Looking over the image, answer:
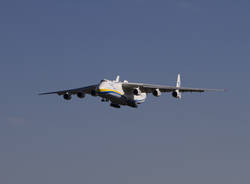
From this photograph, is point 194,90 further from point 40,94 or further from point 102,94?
point 40,94

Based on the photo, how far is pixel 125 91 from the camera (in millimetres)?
59594

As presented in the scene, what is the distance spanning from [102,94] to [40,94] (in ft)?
41.0

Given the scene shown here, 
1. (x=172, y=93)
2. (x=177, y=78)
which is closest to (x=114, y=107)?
(x=172, y=93)

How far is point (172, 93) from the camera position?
194 ft

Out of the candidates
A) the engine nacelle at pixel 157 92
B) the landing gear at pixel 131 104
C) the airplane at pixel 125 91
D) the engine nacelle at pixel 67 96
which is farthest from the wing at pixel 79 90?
the engine nacelle at pixel 157 92

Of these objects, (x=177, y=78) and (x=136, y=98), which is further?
(x=177, y=78)

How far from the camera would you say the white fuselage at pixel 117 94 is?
186ft

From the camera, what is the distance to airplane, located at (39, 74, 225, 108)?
5697 cm

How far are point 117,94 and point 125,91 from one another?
2.00m

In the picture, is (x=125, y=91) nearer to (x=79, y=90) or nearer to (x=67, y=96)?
(x=79, y=90)

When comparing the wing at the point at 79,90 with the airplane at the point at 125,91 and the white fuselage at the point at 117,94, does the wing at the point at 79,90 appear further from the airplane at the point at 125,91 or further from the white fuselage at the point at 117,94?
the white fuselage at the point at 117,94

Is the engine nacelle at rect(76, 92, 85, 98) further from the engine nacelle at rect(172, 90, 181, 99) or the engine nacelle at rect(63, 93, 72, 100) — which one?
the engine nacelle at rect(172, 90, 181, 99)

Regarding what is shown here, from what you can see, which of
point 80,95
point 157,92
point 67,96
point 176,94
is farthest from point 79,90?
point 176,94

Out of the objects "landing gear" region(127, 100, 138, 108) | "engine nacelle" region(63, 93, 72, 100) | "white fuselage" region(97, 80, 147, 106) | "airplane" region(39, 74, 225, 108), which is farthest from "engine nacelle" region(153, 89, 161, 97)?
"engine nacelle" region(63, 93, 72, 100)
